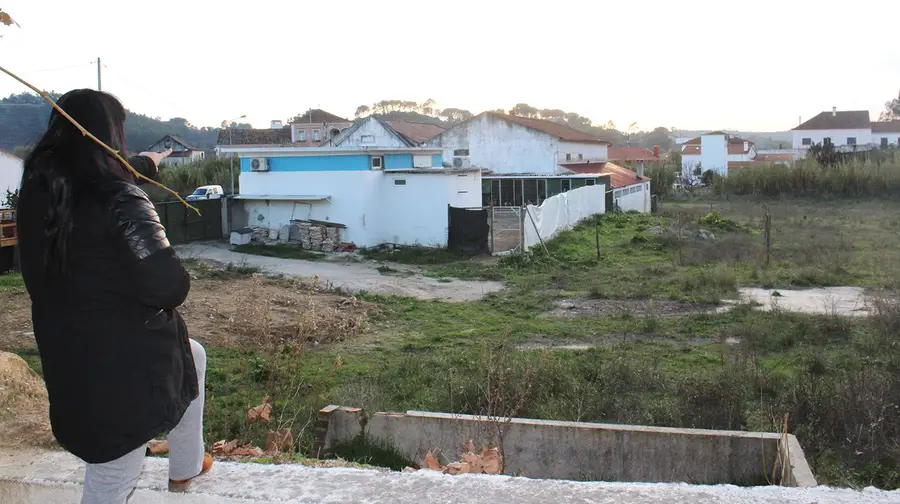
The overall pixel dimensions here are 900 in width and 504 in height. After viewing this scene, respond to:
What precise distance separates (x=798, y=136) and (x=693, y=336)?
7649 cm

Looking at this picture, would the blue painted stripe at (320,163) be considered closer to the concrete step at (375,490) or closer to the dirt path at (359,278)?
the dirt path at (359,278)

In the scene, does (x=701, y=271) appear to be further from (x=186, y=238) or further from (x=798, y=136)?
(x=798, y=136)

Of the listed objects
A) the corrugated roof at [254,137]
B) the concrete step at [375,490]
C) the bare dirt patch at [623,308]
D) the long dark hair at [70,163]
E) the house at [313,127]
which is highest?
the house at [313,127]

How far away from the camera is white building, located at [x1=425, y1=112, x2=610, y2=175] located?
38938mm

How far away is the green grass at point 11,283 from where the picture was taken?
49.5 ft

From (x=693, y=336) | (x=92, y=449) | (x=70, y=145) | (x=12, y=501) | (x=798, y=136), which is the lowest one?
(x=693, y=336)

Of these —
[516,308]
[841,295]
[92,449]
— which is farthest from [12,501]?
[841,295]

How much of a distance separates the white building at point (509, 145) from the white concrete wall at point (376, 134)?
3.28 meters

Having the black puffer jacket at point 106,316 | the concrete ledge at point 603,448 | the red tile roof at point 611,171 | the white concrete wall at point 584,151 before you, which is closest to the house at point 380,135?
the white concrete wall at point 584,151

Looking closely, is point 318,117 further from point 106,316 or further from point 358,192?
point 106,316

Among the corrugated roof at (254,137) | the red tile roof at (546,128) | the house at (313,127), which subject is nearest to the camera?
the red tile roof at (546,128)

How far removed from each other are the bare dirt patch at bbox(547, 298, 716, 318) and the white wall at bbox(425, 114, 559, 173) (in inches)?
987

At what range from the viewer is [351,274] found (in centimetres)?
1902

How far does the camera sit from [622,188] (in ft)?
122
